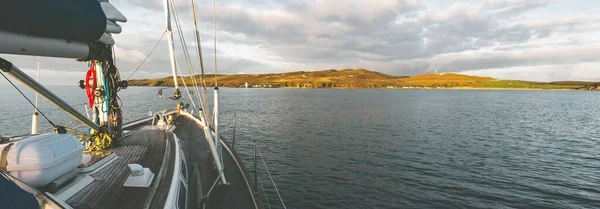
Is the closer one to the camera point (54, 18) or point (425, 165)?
point (54, 18)

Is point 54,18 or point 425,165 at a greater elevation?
point 54,18

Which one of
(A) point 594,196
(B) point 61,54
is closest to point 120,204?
(B) point 61,54

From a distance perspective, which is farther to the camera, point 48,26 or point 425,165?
point 425,165

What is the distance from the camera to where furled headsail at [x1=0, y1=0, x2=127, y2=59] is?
4.90m

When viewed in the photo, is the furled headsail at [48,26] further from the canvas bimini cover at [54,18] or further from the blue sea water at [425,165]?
the blue sea water at [425,165]

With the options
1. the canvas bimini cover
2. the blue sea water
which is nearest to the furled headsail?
the canvas bimini cover

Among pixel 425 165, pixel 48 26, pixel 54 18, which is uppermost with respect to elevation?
pixel 54 18

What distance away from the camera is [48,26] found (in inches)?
223

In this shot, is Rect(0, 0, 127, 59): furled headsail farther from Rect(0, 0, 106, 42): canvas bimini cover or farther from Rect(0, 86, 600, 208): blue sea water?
Rect(0, 86, 600, 208): blue sea water

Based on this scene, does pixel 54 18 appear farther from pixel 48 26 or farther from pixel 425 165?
pixel 425 165

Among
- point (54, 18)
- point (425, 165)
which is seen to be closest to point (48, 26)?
point (54, 18)

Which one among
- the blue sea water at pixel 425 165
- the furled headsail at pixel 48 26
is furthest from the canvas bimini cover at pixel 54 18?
the blue sea water at pixel 425 165

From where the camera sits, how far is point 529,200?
19.0 meters

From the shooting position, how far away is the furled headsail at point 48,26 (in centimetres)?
490
